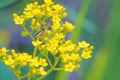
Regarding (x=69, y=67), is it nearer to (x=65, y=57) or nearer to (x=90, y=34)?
(x=65, y=57)

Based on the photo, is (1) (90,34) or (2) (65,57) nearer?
(2) (65,57)

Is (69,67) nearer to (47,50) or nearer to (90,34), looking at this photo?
(47,50)

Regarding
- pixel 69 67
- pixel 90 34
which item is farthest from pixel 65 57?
pixel 90 34

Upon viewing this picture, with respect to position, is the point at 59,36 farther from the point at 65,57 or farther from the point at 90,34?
the point at 90,34

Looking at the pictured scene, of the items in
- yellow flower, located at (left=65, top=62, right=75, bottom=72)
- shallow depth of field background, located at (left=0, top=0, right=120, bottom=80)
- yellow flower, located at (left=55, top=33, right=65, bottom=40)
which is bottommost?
yellow flower, located at (left=65, top=62, right=75, bottom=72)

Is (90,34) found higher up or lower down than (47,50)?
higher up

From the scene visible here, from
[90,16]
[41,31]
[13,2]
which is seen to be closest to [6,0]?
[13,2]

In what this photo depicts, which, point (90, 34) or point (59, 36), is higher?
point (90, 34)

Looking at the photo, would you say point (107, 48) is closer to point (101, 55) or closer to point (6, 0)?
point (101, 55)

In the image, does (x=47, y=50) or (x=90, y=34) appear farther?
(x=90, y=34)
